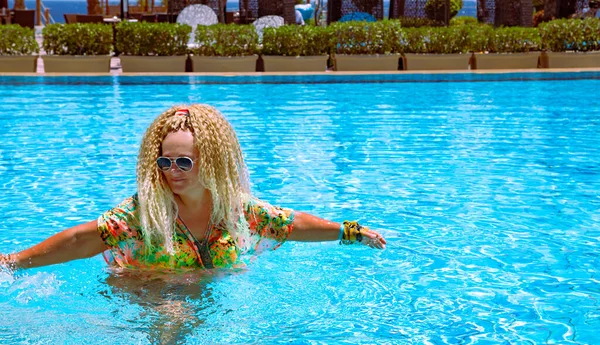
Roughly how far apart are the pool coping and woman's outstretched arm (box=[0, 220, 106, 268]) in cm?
1062

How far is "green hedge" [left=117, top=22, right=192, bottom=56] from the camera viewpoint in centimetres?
1467

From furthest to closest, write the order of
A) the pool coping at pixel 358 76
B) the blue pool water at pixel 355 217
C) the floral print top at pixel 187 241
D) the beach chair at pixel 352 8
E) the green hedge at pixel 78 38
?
1. the beach chair at pixel 352 8
2. the green hedge at pixel 78 38
3. the pool coping at pixel 358 76
4. the blue pool water at pixel 355 217
5. the floral print top at pixel 187 241

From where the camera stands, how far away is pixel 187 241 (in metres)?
3.54

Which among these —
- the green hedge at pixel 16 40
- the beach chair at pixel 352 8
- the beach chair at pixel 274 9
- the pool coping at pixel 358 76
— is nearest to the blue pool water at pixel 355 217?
the pool coping at pixel 358 76

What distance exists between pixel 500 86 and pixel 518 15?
624 cm

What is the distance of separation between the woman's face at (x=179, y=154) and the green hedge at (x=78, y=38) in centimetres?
1180

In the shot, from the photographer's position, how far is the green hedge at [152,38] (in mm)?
14672

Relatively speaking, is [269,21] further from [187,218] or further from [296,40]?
[187,218]

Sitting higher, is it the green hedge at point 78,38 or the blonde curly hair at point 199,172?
the green hedge at point 78,38

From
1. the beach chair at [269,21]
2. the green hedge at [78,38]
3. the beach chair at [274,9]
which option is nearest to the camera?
the green hedge at [78,38]

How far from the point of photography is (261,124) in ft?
33.4

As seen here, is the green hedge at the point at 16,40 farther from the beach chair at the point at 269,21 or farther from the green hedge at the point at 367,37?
the green hedge at the point at 367,37

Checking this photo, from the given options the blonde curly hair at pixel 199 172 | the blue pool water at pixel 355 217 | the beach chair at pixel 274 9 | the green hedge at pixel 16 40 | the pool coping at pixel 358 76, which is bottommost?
the blue pool water at pixel 355 217

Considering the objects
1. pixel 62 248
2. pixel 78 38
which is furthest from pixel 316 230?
pixel 78 38
